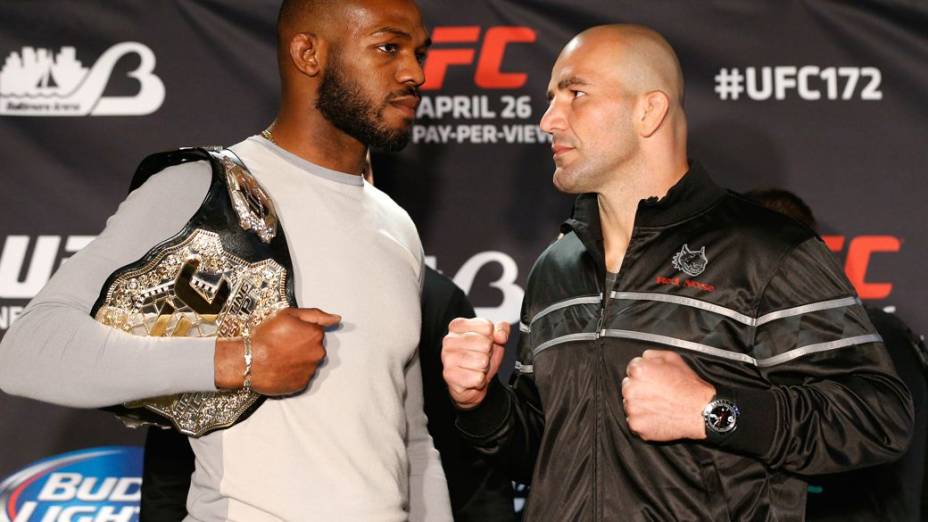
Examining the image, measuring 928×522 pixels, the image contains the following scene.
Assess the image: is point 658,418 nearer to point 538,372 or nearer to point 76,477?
point 538,372

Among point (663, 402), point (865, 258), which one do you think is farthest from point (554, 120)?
point (865, 258)

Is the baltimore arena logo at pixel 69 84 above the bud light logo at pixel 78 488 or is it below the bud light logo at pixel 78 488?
above

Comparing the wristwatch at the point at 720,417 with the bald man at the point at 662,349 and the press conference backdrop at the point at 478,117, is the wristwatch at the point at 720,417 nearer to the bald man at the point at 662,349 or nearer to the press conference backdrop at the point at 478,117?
the bald man at the point at 662,349

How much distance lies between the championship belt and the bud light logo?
169 centimetres

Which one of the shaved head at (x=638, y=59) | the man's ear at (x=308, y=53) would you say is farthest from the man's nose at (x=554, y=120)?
the man's ear at (x=308, y=53)

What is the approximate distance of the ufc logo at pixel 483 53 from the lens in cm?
351

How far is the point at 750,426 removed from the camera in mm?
1876

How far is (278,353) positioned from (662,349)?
0.70 metres

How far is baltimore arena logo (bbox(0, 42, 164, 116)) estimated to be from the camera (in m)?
3.52

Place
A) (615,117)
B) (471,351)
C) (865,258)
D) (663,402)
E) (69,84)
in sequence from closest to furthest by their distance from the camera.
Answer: (663,402) < (471,351) < (615,117) < (865,258) < (69,84)

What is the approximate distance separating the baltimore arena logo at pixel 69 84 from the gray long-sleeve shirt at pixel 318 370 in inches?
61.2

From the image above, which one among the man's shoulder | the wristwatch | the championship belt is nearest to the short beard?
the championship belt

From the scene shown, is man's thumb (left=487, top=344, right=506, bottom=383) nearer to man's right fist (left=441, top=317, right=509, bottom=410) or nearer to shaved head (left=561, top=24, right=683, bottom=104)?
man's right fist (left=441, top=317, right=509, bottom=410)

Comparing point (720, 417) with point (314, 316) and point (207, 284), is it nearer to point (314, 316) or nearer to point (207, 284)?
point (314, 316)
